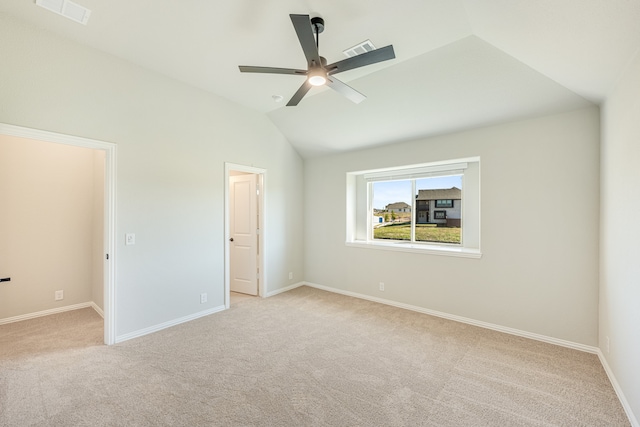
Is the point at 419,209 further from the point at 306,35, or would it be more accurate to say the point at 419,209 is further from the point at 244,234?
the point at 306,35

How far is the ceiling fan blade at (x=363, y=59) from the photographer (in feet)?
6.42

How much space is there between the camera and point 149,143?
3244 millimetres

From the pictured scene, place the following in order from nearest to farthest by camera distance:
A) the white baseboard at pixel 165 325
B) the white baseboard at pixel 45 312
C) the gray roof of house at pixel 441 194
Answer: the white baseboard at pixel 165 325
the white baseboard at pixel 45 312
the gray roof of house at pixel 441 194

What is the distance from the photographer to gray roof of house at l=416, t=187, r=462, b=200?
4051mm

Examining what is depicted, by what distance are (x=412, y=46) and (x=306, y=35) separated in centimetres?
126

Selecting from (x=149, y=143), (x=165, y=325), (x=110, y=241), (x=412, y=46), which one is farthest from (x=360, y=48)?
(x=165, y=325)

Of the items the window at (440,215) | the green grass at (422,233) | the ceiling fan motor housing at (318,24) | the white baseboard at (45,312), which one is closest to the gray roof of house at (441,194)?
the window at (440,215)

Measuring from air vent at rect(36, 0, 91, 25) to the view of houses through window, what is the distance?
4.15 metres

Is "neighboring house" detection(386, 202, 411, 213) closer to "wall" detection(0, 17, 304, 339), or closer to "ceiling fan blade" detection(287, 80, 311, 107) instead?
"wall" detection(0, 17, 304, 339)

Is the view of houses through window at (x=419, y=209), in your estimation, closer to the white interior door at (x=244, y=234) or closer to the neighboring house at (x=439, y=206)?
the neighboring house at (x=439, y=206)

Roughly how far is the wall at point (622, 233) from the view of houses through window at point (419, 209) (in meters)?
1.63

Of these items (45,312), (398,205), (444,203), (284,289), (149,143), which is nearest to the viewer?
(149,143)

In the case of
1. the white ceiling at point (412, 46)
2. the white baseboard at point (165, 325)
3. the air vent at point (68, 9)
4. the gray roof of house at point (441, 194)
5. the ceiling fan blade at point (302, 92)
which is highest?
the air vent at point (68, 9)

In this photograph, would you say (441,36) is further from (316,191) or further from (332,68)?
(316,191)
